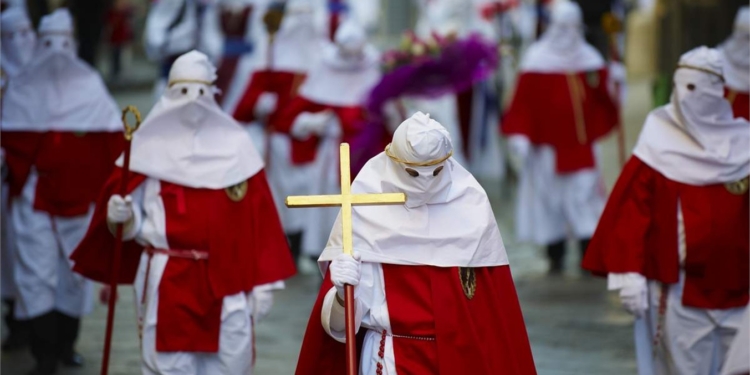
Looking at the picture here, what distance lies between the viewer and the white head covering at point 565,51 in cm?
1245

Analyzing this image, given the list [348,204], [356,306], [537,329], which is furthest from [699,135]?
[537,329]

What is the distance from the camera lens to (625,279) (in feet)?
23.8

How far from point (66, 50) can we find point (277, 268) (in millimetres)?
2917

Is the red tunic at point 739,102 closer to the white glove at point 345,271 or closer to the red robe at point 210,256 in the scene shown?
the red robe at point 210,256

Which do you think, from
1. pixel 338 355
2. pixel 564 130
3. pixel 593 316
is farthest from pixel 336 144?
pixel 338 355

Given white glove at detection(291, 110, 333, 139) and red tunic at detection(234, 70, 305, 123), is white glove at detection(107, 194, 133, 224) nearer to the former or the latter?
white glove at detection(291, 110, 333, 139)

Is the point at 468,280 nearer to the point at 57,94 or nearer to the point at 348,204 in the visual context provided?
the point at 348,204

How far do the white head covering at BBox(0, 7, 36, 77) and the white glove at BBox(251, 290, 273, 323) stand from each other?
3.63 meters

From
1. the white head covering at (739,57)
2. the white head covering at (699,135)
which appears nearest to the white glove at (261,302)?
the white head covering at (699,135)

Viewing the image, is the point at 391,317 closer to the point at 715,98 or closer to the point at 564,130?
the point at 715,98

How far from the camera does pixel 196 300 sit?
711 centimetres

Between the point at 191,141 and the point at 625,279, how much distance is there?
7.41 ft

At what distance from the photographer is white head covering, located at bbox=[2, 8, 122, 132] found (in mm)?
9180

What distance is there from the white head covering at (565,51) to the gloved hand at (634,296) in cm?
538
